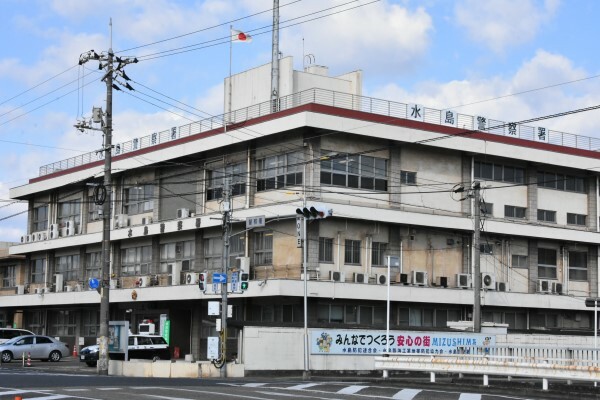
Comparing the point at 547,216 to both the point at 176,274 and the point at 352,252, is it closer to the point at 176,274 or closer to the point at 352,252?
the point at 352,252

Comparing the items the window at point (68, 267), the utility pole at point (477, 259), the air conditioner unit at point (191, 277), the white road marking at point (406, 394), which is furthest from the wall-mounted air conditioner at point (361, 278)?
the window at point (68, 267)

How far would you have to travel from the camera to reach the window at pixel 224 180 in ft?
164

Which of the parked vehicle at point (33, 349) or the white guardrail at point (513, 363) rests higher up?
the white guardrail at point (513, 363)

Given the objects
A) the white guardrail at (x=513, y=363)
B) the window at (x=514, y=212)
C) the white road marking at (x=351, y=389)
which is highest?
the window at (x=514, y=212)

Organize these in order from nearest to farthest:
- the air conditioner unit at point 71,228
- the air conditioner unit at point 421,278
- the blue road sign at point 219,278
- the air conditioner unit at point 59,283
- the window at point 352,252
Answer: the blue road sign at point 219,278 < the window at point 352,252 < the air conditioner unit at point 421,278 < the air conditioner unit at point 71,228 < the air conditioner unit at point 59,283

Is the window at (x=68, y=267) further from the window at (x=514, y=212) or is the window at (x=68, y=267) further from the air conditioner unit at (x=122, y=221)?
the window at (x=514, y=212)

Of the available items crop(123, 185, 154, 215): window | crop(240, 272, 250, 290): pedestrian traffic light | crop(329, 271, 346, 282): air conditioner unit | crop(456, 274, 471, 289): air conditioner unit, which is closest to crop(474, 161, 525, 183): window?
crop(456, 274, 471, 289): air conditioner unit

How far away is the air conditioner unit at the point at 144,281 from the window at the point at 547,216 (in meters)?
23.6

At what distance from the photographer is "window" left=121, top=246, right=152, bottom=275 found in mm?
56500

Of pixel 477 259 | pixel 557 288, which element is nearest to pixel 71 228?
pixel 477 259

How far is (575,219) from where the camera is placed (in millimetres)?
56469

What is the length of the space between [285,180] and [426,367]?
699 inches

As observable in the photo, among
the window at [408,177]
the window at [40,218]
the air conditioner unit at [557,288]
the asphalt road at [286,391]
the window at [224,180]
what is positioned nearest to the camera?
the asphalt road at [286,391]

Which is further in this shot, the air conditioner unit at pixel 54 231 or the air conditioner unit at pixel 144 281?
the air conditioner unit at pixel 54 231
